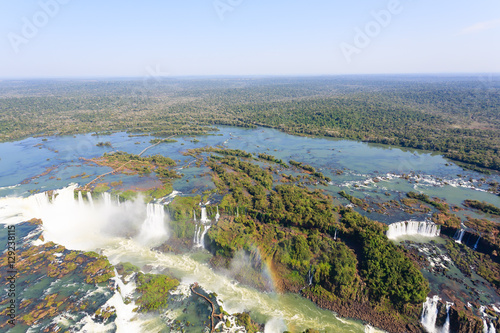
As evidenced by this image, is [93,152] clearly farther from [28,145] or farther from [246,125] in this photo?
[246,125]

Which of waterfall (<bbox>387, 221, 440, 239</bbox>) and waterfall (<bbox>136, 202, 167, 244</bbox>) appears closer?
waterfall (<bbox>387, 221, 440, 239</bbox>)

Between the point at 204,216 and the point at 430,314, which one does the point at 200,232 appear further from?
the point at 430,314

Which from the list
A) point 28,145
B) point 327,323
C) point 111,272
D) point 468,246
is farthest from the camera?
point 28,145

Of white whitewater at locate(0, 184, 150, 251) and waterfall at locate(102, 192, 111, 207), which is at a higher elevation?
waterfall at locate(102, 192, 111, 207)

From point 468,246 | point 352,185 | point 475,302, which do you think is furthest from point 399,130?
point 475,302

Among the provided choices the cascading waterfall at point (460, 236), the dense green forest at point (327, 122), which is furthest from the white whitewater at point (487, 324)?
the dense green forest at point (327, 122)

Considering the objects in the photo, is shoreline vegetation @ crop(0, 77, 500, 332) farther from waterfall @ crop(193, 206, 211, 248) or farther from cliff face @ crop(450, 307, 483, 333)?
waterfall @ crop(193, 206, 211, 248)

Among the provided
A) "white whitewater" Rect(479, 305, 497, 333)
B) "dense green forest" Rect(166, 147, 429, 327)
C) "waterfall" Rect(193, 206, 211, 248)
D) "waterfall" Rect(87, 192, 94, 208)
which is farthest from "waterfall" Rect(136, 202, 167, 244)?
"white whitewater" Rect(479, 305, 497, 333)

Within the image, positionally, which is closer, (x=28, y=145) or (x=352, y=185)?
(x=352, y=185)
